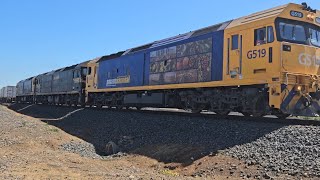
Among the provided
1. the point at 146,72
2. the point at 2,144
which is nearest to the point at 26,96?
the point at 146,72

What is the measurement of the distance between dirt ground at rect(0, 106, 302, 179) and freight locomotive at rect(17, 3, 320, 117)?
3.42 m

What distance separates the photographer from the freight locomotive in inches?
486

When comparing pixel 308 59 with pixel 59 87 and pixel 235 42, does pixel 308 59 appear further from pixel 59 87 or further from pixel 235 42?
pixel 59 87

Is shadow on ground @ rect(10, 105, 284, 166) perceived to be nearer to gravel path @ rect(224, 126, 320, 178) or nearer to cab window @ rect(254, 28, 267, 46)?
gravel path @ rect(224, 126, 320, 178)

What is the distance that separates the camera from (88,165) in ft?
37.5

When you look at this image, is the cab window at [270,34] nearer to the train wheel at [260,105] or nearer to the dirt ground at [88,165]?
the train wheel at [260,105]

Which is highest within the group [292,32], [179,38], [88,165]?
[179,38]

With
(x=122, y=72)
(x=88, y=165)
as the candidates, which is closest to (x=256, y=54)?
(x=88, y=165)

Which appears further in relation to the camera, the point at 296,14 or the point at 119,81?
the point at 119,81

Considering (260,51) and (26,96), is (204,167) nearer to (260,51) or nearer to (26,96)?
(260,51)

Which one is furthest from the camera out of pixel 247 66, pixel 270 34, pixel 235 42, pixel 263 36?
pixel 235 42

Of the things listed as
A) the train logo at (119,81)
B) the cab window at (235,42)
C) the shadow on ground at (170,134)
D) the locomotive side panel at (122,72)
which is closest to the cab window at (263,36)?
the cab window at (235,42)

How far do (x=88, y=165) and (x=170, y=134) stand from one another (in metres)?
3.58

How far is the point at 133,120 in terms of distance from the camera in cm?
1745
